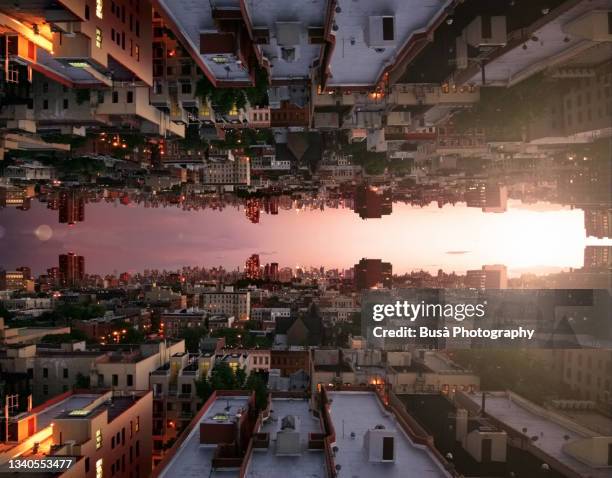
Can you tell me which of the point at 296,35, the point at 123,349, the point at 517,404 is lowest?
the point at 517,404

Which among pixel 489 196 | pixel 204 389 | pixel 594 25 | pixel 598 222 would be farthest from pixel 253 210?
pixel 594 25

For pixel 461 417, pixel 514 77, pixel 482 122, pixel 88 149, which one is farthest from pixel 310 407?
pixel 88 149

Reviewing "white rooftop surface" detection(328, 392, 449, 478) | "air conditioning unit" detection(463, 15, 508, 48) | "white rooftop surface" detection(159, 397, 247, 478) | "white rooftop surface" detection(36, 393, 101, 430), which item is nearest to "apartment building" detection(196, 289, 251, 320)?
"white rooftop surface" detection(36, 393, 101, 430)

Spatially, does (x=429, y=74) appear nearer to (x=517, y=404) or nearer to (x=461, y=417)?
(x=461, y=417)

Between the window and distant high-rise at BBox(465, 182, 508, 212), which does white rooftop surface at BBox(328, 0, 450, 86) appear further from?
distant high-rise at BBox(465, 182, 508, 212)

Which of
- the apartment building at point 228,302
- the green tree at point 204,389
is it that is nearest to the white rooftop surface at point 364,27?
the green tree at point 204,389

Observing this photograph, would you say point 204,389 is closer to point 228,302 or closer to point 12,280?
point 228,302

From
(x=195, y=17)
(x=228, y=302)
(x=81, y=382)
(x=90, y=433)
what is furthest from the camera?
(x=228, y=302)
